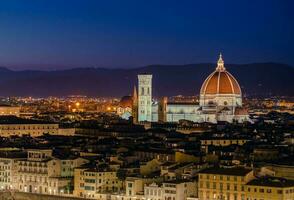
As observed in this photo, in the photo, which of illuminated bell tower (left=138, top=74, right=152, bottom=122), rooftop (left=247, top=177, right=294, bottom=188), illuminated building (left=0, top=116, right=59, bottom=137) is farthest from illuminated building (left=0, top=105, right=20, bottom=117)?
rooftop (left=247, top=177, right=294, bottom=188)

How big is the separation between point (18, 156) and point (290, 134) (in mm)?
31382

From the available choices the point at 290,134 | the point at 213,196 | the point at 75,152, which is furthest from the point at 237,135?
the point at 213,196

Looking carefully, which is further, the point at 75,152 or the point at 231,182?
the point at 75,152

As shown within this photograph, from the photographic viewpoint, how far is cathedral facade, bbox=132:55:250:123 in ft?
427

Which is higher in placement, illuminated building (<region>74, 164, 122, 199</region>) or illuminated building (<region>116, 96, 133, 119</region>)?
illuminated building (<region>116, 96, 133, 119</region>)

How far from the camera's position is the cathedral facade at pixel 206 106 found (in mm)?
130000

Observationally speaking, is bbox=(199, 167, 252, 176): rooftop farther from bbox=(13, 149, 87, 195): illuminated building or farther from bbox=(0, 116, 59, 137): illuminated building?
bbox=(0, 116, 59, 137): illuminated building

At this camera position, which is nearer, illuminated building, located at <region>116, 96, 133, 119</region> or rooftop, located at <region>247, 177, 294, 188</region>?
rooftop, located at <region>247, 177, 294, 188</region>

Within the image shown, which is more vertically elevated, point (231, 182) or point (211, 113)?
point (211, 113)

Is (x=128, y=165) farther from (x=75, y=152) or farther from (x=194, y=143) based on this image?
(x=194, y=143)

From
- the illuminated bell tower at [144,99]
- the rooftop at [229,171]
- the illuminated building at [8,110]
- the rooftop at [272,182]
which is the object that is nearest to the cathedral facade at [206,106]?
the illuminated bell tower at [144,99]

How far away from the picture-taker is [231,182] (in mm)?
55688

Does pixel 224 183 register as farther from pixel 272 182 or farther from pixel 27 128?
pixel 27 128

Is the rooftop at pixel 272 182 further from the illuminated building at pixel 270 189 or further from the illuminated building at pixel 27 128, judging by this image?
the illuminated building at pixel 27 128
